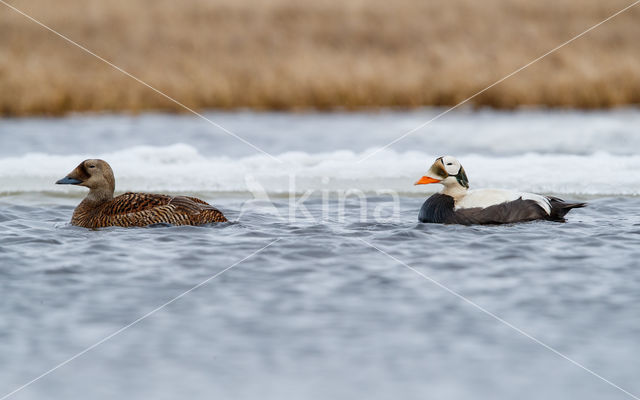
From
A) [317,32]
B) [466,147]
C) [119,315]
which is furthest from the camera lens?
[317,32]

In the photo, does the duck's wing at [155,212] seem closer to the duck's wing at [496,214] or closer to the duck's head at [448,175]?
the duck's head at [448,175]

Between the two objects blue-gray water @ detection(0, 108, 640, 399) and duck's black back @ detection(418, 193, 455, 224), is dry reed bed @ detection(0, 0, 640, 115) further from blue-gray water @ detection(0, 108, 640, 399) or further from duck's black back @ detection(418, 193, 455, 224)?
duck's black back @ detection(418, 193, 455, 224)

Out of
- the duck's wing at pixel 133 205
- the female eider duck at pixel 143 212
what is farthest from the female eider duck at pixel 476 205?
the duck's wing at pixel 133 205

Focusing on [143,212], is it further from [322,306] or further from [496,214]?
[496,214]

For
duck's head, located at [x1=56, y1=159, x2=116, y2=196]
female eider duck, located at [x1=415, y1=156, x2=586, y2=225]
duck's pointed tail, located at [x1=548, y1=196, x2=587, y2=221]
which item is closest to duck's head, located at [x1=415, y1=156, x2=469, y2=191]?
female eider duck, located at [x1=415, y1=156, x2=586, y2=225]

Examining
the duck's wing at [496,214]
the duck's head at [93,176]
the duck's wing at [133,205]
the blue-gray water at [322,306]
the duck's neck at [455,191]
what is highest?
the duck's head at [93,176]

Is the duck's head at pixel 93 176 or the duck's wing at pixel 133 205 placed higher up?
the duck's head at pixel 93 176

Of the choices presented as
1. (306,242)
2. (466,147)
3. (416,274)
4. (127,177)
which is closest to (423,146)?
(466,147)

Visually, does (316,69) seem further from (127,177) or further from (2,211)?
(2,211)

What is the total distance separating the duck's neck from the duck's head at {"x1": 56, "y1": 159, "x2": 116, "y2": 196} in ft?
Answer: 10.4

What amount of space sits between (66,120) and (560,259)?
39.0ft

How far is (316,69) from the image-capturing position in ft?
60.7

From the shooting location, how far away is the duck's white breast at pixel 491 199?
335 inches

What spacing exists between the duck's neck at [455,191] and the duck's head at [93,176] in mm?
3173
